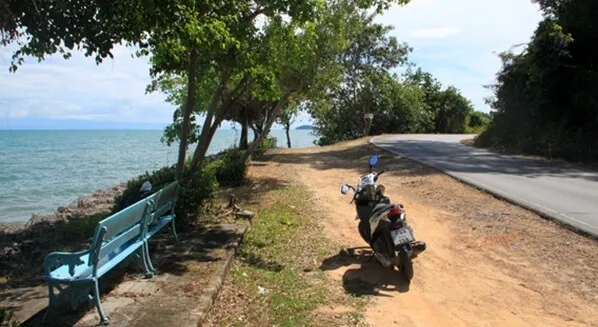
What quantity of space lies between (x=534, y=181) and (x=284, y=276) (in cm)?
917

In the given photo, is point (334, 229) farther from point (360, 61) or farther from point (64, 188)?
point (360, 61)

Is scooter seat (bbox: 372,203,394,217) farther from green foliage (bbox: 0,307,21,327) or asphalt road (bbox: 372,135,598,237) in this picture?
green foliage (bbox: 0,307,21,327)

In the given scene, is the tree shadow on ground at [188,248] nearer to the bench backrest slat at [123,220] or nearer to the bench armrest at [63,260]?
the bench backrest slat at [123,220]

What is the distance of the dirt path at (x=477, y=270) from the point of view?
15.7 ft

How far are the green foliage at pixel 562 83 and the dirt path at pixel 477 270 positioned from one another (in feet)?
35.1

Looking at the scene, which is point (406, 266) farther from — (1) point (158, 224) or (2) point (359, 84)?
(2) point (359, 84)

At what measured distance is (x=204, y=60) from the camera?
28.0 feet

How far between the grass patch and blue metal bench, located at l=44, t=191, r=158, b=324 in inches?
45.7

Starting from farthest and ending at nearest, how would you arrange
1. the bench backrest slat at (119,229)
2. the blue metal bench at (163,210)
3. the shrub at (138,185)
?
the shrub at (138,185) < the blue metal bench at (163,210) < the bench backrest slat at (119,229)

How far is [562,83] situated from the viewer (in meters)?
19.5

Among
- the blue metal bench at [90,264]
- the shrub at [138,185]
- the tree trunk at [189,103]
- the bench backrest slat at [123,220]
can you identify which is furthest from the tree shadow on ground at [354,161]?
the blue metal bench at [90,264]

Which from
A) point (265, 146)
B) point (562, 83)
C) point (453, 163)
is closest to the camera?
point (453, 163)

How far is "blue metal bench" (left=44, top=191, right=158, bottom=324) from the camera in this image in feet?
13.0

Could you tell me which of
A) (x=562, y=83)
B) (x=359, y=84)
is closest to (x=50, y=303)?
(x=562, y=83)
